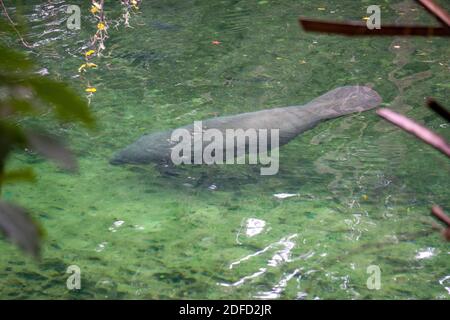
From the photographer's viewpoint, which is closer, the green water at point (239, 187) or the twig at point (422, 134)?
the twig at point (422, 134)

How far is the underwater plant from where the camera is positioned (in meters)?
0.73

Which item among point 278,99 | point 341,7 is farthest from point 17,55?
point 341,7

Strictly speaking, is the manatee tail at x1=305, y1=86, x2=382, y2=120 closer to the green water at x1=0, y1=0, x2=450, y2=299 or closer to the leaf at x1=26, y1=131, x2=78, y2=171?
the green water at x1=0, y1=0, x2=450, y2=299

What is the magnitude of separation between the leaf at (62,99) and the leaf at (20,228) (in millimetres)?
131

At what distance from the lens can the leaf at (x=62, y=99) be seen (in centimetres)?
78

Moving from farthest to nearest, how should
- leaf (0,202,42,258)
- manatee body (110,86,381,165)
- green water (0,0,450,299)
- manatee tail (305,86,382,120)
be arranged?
manatee tail (305,86,382,120)
manatee body (110,86,381,165)
green water (0,0,450,299)
leaf (0,202,42,258)

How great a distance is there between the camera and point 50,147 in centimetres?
78

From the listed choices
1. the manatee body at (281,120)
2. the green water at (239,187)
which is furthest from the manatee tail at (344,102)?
the green water at (239,187)

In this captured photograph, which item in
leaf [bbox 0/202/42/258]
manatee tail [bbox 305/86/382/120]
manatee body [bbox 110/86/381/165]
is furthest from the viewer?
manatee tail [bbox 305/86/382/120]

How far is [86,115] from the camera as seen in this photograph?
81cm

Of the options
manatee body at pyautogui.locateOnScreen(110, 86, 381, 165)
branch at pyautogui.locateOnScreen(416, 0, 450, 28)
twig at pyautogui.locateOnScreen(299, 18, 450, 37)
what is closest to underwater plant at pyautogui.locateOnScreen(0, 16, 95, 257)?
twig at pyautogui.locateOnScreen(299, 18, 450, 37)

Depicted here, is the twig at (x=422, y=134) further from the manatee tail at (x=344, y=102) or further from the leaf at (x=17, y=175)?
the manatee tail at (x=344, y=102)
